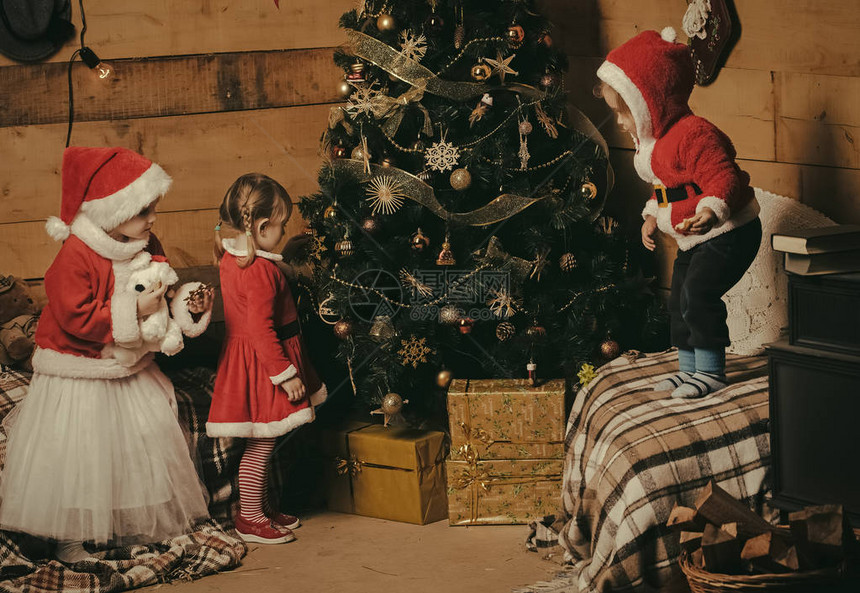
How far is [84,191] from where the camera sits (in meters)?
3.07

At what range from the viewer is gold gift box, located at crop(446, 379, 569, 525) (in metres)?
3.33

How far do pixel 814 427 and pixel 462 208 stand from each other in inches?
62.9

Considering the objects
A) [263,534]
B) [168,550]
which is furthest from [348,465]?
[168,550]

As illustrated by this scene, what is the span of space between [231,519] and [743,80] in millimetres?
2307

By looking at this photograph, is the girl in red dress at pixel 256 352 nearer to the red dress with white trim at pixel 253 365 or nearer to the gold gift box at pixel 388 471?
the red dress with white trim at pixel 253 365

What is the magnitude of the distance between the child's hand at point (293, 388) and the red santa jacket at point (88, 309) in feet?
1.65

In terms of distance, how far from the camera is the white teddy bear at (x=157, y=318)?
3.09m

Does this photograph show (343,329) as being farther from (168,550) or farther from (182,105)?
(182,105)

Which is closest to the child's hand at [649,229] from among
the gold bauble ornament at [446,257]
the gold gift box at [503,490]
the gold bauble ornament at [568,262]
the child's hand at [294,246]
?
the gold bauble ornament at [568,262]

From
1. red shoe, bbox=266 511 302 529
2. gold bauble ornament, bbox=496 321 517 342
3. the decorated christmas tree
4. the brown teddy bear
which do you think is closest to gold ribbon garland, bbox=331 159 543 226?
the decorated christmas tree

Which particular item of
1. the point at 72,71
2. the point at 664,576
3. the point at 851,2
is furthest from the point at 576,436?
the point at 72,71

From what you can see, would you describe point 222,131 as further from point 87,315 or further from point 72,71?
point 87,315

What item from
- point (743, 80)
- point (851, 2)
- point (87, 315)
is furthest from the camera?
point (743, 80)

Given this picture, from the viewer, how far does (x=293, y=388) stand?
327 cm
